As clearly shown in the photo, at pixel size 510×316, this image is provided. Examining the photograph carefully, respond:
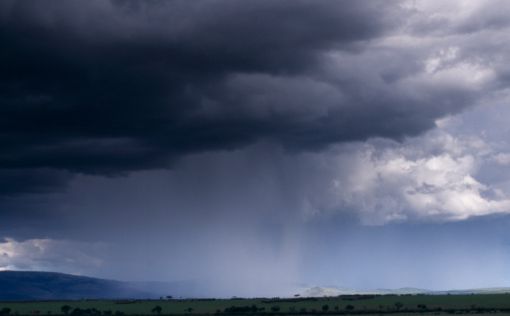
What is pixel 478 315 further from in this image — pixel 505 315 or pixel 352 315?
pixel 352 315

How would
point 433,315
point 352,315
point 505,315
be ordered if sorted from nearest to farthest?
point 505,315
point 433,315
point 352,315

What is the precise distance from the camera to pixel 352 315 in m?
197

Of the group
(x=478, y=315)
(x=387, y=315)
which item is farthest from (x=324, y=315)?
(x=478, y=315)

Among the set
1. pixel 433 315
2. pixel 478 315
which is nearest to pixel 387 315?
pixel 433 315

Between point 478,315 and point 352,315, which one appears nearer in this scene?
point 478,315

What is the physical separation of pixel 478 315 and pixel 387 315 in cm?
2453

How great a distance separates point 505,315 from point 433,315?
21.0 m

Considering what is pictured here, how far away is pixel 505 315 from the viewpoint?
6324 inches

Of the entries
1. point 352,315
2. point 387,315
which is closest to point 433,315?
point 387,315

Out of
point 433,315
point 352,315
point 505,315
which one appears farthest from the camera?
point 352,315

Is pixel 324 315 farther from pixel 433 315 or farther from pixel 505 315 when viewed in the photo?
pixel 505 315

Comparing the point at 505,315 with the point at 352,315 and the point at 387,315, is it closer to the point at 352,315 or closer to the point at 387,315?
the point at 387,315

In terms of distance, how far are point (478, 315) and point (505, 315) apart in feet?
28.2

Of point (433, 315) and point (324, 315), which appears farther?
point (324, 315)
